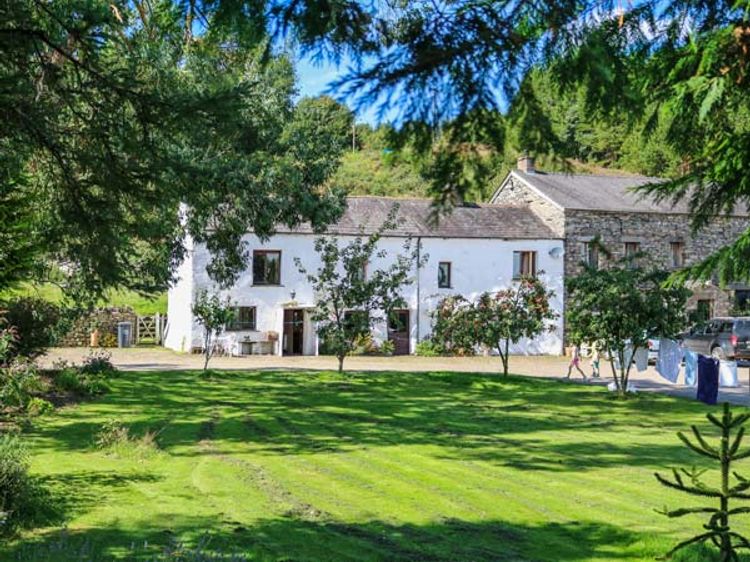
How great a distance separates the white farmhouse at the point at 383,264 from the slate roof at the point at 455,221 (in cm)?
5

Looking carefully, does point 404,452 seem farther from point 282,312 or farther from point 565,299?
point 565,299

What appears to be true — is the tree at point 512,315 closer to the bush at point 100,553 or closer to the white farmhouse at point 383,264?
the white farmhouse at point 383,264

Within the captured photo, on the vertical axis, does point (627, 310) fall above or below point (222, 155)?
below

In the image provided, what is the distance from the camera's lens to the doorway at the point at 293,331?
1458 inches

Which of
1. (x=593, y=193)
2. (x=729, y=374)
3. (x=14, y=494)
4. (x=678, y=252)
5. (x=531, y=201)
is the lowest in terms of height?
(x=14, y=494)

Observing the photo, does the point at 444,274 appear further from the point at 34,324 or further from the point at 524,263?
the point at 34,324

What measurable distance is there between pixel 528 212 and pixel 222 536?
1372 inches

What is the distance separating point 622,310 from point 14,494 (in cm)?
1699

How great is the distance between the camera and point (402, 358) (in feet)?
119

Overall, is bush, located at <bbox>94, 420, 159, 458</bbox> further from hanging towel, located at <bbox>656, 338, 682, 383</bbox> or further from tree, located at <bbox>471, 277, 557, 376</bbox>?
hanging towel, located at <bbox>656, 338, 682, 383</bbox>

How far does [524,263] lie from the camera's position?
39.8 m

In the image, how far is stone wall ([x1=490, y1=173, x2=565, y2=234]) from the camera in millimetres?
39750

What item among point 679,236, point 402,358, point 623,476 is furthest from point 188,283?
point 623,476

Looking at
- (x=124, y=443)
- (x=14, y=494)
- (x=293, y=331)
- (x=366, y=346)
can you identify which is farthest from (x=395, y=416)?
(x=293, y=331)
